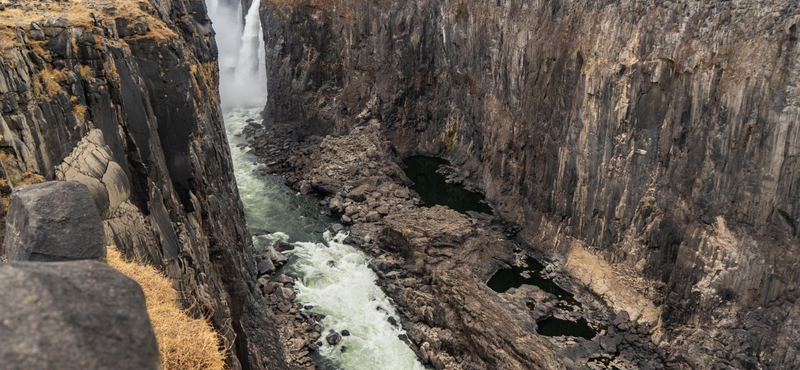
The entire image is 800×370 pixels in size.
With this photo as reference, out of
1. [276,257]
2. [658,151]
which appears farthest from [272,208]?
[658,151]

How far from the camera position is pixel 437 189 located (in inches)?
1800

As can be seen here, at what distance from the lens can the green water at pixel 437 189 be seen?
42500mm

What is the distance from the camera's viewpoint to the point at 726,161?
25.7m

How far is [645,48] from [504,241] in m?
14.2

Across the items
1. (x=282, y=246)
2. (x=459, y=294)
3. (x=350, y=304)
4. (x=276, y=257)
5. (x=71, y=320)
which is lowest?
(x=350, y=304)

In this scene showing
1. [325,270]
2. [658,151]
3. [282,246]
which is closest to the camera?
[658,151]

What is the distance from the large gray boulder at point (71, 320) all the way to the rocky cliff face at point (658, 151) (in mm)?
26203

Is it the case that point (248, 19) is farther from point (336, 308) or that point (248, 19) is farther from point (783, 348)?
point (783, 348)

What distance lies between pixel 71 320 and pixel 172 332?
623 centimetres

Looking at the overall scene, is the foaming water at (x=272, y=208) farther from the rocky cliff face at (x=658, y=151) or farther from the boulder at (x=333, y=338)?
the rocky cliff face at (x=658, y=151)

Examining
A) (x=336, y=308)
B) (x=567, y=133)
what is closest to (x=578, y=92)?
(x=567, y=133)

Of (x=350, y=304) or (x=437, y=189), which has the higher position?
(x=437, y=189)

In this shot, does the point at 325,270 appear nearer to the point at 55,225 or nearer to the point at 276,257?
the point at 276,257

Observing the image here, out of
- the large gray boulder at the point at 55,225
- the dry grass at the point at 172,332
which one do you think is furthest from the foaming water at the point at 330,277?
the large gray boulder at the point at 55,225
